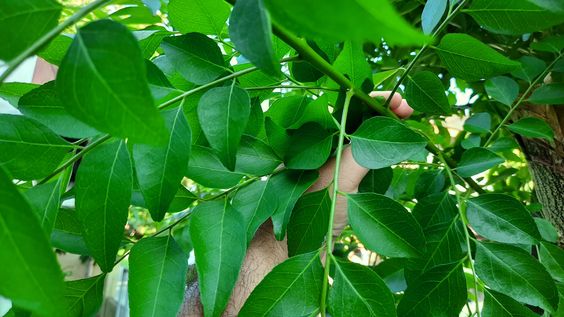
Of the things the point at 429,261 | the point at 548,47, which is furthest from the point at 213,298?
the point at 548,47

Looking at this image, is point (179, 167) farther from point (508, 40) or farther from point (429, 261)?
point (508, 40)

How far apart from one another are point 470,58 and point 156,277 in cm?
26

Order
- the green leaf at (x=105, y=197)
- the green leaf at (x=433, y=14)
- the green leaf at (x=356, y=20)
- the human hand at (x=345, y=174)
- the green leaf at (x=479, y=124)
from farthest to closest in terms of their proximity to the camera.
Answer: the green leaf at (x=479, y=124), the human hand at (x=345, y=174), the green leaf at (x=433, y=14), the green leaf at (x=105, y=197), the green leaf at (x=356, y=20)

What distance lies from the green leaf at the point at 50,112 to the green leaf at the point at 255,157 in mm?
115

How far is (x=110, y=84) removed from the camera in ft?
0.49

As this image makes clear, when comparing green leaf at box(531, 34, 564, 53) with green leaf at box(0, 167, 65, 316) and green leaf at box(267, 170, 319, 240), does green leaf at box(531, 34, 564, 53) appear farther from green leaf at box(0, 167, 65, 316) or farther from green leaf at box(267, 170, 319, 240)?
green leaf at box(0, 167, 65, 316)

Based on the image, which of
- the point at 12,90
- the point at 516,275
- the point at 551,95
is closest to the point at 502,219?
the point at 516,275

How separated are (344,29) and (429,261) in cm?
28

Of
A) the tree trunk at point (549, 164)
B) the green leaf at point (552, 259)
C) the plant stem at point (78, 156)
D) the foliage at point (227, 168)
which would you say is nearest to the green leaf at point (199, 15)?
the foliage at point (227, 168)

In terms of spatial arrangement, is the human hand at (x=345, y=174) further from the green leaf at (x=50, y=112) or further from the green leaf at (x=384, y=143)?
the green leaf at (x=50, y=112)

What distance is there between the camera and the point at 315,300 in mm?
253

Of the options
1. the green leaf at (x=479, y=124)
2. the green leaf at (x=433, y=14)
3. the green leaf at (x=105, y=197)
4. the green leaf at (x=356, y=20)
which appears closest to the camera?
the green leaf at (x=356, y=20)

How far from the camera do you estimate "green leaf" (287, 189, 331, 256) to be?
0.31 m

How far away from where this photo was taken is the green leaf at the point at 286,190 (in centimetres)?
32
